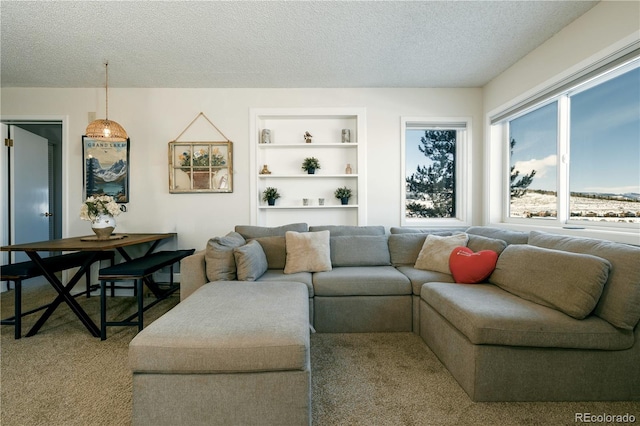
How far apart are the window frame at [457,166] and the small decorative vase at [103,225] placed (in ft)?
10.8

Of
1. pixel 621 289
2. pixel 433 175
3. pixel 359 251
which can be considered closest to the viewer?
pixel 621 289

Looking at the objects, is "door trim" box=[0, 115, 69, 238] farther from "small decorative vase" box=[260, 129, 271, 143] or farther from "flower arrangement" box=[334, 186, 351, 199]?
"flower arrangement" box=[334, 186, 351, 199]

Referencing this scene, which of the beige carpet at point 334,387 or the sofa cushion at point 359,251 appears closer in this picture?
the beige carpet at point 334,387

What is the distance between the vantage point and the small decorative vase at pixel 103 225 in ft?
9.21

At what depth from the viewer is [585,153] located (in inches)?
93.9

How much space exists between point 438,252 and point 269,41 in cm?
253

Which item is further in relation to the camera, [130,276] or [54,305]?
[54,305]

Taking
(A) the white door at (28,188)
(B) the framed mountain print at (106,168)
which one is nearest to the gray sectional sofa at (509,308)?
(B) the framed mountain print at (106,168)

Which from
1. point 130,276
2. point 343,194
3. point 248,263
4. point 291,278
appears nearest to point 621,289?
point 291,278

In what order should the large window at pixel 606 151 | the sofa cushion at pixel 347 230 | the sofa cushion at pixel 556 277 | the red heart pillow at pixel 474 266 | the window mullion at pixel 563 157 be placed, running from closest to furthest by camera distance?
1. the sofa cushion at pixel 556 277
2. the large window at pixel 606 151
3. the red heart pillow at pixel 474 266
4. the window mullion at pixel 563 157
5. the sofa cushion at pixel 347 230

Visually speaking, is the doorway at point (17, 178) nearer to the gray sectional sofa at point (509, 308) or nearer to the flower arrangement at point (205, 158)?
the flower arrangement at point (205, 158)

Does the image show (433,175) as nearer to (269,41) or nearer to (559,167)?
(559,167)

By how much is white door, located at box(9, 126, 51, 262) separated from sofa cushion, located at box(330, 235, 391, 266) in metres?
4.41

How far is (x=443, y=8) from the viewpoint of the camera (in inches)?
84.4
